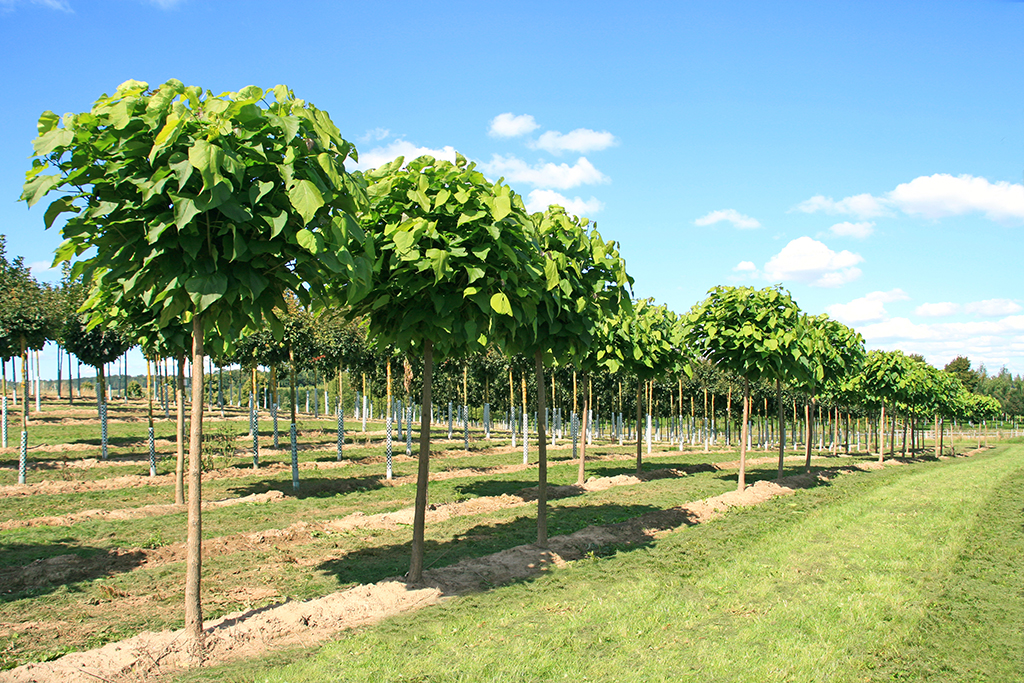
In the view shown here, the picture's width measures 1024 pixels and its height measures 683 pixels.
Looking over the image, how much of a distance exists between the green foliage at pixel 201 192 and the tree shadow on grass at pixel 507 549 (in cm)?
465

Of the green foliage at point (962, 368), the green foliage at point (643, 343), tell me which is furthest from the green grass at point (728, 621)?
the green foliage at point (962, 368)

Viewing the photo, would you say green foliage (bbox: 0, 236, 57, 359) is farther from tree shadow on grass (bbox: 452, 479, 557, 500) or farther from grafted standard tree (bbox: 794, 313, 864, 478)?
grafted standard tree (bbox: 794, 313, 864, 478)

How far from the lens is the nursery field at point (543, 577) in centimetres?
593

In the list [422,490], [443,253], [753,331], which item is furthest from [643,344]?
[443,253]

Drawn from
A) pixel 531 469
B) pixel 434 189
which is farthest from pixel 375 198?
pixel 531 469

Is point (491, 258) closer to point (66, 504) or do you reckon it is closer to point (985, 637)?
point (985, 637)

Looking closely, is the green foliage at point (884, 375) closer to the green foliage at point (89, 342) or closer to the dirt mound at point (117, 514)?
the dirt mound at point (117, 514)

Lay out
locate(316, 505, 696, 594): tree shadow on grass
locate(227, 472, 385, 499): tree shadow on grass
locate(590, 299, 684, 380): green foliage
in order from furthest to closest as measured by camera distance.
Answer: locate(590, 299, 684, 380): green foliage < locate(227, 472, 385, 499): tree shadow on grass < locate(316, 505, 696, 594): tree shadow on grass

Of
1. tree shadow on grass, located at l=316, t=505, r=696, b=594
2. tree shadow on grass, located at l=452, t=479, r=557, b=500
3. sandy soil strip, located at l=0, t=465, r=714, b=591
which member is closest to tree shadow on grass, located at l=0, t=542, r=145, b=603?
sandy soil strip, located at l=0, t=465, r=714, b=591

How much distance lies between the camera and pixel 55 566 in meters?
9.08

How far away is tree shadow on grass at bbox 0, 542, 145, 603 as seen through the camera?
8195mm

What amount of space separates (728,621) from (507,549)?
4023 millimetres

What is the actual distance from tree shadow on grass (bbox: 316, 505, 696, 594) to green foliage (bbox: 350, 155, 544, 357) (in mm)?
3407

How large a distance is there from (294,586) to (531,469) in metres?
15.5
